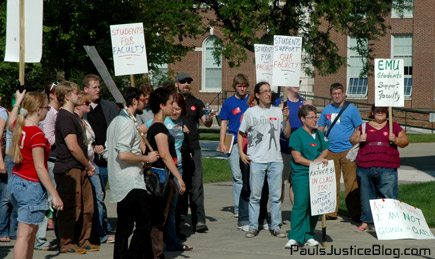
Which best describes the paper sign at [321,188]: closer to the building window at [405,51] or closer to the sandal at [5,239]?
the sandal at [5,239]

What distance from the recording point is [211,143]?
2956cm

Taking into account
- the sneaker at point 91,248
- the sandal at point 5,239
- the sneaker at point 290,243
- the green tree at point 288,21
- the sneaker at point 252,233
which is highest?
the green tree at point 288,21

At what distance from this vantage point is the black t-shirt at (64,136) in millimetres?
→ 8852

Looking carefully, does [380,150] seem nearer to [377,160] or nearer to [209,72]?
[377,160]

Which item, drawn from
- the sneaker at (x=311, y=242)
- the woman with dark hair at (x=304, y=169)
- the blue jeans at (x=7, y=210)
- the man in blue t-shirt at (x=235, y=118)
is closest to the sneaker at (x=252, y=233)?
the woman with dark hair at (x=304, y=169)

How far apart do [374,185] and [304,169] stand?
5.23 ft

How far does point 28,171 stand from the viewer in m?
7.59

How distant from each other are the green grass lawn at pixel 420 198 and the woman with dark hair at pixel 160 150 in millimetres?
4330

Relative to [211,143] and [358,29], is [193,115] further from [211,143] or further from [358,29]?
[211,143]

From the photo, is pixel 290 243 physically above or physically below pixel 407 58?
below

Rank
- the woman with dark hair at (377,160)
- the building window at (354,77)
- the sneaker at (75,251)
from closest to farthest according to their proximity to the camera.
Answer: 1. the sneaker at (75,251)
2. the woman with dark hair at (377,160)
3. the building window at (354,77)

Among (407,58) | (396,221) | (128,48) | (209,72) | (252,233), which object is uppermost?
(407,58)

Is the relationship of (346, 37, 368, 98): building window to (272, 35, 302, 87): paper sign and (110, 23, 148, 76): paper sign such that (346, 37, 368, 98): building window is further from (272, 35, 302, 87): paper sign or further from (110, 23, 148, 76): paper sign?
(110, 23, 148, 76): paper sign

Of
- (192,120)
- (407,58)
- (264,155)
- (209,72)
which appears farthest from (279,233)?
(209,72)
